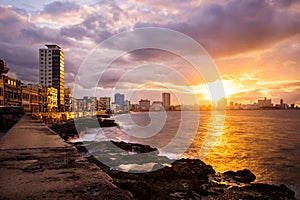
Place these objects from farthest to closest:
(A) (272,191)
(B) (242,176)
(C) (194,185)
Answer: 1. (B) (242,176)
2. (A) (272,191)
3. (C) (194,185)

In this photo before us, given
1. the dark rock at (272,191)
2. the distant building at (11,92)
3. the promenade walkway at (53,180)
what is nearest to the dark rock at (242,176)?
the dark rock at (272,191)

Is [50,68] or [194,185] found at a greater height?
[50,68]

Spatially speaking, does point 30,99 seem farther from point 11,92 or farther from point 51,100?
point 51,100

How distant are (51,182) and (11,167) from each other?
148 centimetres

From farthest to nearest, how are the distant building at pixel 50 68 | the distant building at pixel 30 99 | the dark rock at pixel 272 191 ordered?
the distant building at pixel 50 68 < the distant building at pixel 30 99 < the dark rock at pixel 272 191

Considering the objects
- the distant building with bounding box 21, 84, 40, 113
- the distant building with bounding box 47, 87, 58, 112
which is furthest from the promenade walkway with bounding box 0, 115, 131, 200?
the distant building with bounding box 47, 87, 58, 112

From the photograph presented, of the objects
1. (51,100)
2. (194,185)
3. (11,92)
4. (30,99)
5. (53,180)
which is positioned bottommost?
(194,185)

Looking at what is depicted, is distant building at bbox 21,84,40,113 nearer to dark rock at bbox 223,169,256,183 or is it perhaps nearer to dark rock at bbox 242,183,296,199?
dark rock at bbox 223,169,256,183

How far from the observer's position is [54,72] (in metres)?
139

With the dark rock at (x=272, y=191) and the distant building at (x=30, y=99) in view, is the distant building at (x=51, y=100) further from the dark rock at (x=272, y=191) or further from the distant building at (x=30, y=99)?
the dark rock at (x=272, y=191)

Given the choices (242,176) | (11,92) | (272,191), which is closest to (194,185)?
(272,191)


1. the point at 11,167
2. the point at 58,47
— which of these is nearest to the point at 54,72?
the point at 58,47

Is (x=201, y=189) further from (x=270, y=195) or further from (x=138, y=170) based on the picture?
(x=138, y=170)

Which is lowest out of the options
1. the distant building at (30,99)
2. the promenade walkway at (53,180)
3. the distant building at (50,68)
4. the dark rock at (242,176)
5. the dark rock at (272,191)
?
the dark rock at (242,176)
